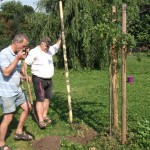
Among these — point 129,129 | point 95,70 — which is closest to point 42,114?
point 129,129

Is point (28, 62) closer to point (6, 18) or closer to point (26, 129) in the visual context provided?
point (26, 129)

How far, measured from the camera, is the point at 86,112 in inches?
309

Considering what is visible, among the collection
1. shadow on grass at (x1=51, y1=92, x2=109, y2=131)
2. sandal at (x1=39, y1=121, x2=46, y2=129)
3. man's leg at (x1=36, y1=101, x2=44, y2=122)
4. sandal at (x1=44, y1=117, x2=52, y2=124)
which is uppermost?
man's leg at (x1=36, y1=101, x2=44, y2=122)

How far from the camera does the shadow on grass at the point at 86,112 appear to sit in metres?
6.90

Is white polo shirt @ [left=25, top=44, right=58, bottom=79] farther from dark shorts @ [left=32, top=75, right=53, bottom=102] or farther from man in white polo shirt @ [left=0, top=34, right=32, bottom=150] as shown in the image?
man in white polo shirt @ [left=0, top=34, right=32, bottom=150]

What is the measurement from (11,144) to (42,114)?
1197mm

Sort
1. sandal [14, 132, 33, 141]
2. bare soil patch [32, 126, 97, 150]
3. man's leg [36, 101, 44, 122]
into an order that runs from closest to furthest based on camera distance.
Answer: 1. bare soil patch [32, 126, 97, 150]
2. sandal [14, 132, 33, 141]
3. man's leg [36, 101, 44, 122]

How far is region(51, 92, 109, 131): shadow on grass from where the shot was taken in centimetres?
690

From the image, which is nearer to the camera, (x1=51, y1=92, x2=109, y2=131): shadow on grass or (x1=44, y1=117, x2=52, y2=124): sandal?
(x1=51, y1=92, x2=109, y2=131): shadow on grass

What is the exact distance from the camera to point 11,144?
5992 mm

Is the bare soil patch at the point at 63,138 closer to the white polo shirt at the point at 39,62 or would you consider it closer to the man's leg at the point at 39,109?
the man's leg at the point at 39,109

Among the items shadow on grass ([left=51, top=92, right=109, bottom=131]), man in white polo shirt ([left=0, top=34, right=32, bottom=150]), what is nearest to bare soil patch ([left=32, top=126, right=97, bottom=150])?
shadow on grass ([left=51, top=92, right=109, bottom=131])

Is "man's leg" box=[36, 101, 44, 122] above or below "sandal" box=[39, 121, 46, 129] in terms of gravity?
above

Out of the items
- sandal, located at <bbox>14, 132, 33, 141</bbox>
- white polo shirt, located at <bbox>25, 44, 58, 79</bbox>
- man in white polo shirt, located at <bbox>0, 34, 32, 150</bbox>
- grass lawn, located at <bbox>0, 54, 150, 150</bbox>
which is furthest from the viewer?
white polo shirt, located at <bbox>25, 44, 58, 79</bbox>
